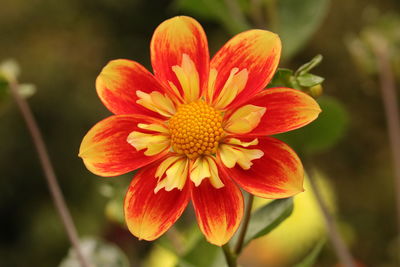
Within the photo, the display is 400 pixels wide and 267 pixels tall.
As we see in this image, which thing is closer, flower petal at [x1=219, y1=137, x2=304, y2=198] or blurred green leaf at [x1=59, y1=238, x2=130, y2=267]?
flower petal at [x1=219, y1=137, x2=304, y2=198]

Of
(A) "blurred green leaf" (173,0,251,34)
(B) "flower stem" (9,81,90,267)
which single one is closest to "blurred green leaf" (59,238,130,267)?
(B) "flower stem" (9,81,90,267)

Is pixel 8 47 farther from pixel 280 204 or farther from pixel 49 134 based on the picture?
pixel 280 204

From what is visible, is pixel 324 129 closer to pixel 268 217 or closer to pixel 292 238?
pixel 268 217

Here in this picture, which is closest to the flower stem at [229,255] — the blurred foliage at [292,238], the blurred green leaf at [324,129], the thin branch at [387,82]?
the blurred green leaf at [324,129]

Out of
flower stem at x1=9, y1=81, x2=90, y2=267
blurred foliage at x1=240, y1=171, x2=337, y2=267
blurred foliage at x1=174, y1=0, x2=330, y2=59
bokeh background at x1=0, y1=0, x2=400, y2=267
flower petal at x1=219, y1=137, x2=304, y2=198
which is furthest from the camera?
bokeh background at x1=0, y1=0, x2=400, y2=267

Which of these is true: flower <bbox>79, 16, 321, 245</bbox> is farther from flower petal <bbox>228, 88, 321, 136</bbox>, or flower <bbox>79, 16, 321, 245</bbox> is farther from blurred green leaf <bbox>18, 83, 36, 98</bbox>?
blurred green leaf <bbox>18, 83, 36, 98</bbox>

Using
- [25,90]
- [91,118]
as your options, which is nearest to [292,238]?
[25,90]

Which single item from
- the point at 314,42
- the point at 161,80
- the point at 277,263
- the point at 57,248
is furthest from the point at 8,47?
the point at 161,80
